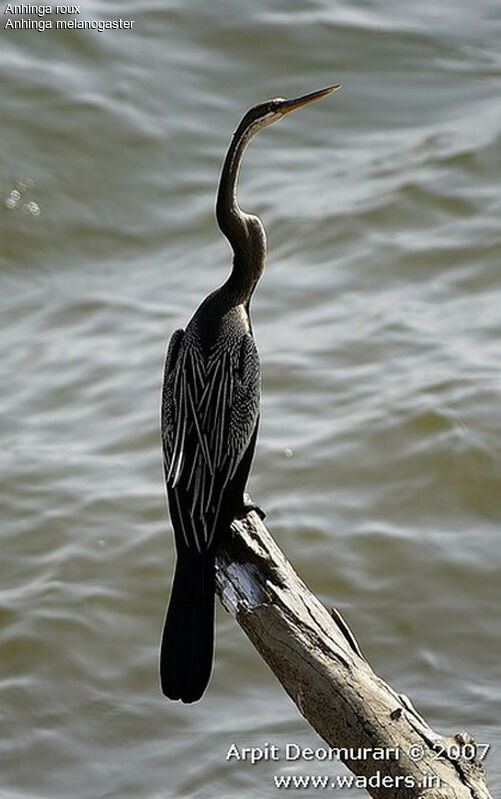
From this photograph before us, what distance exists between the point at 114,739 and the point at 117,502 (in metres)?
1.95

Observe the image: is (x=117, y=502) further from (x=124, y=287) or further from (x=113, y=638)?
(x=124, y=287)

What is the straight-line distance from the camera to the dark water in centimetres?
668

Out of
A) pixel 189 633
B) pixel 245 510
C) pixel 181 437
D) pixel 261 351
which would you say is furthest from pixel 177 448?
pixel 261 351

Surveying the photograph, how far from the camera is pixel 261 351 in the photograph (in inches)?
369

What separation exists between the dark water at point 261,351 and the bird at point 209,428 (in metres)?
2.03

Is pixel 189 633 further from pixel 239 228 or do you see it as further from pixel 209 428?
pixel 239 228

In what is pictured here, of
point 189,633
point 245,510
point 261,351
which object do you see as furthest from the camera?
point 261,351

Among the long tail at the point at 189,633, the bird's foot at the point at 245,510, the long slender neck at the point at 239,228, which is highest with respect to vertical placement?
the long slender neck at the point at 239,228

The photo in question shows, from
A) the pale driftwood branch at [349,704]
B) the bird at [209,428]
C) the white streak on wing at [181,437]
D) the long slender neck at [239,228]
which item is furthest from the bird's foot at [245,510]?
the long slender neck at [239,228]

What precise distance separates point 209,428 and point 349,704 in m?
1.14

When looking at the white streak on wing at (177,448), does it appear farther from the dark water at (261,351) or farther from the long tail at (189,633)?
the dark water at (261,351)

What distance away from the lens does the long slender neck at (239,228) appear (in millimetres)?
4434

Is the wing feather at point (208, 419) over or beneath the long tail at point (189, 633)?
over

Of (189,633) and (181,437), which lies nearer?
(189,633)
